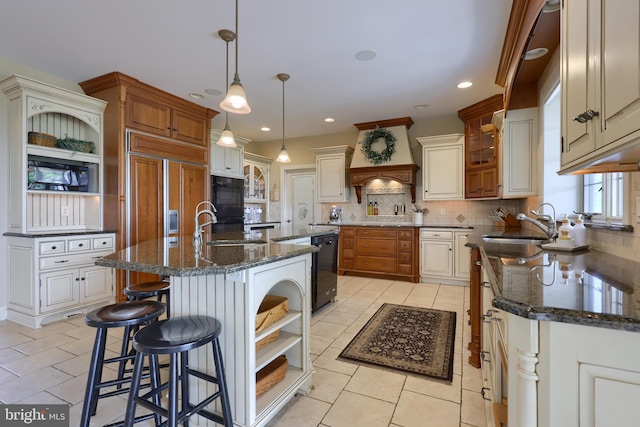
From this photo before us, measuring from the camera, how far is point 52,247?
3.04 metres

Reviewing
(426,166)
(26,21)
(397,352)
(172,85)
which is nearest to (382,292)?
(397,352)

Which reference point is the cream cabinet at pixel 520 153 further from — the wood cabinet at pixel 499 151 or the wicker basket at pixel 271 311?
the wicker basket at pixel 271 311

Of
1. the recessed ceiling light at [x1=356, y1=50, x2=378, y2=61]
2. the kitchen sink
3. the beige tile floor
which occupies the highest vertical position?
the recessed ceiling light at [x1=356, y1=50, x2=378, y2=61]

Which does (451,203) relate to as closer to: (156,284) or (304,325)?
(304,325)

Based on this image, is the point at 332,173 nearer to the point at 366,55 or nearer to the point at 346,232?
the point at 346,232

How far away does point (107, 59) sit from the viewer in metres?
3.11

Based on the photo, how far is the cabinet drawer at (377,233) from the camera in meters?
4.88

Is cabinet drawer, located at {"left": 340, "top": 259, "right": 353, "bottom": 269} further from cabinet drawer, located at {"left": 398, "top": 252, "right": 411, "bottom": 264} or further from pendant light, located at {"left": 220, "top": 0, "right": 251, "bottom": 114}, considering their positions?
pendant light, located at {"left": 220, "top": 0, "right": 251, "bottom": 114}

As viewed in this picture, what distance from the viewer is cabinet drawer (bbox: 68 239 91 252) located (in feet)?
10.5

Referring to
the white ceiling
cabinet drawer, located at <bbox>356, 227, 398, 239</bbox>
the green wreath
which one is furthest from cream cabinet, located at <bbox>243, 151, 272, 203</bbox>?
cabinet drawer, located at <bbox>356, 227, 398, 239</bbox>

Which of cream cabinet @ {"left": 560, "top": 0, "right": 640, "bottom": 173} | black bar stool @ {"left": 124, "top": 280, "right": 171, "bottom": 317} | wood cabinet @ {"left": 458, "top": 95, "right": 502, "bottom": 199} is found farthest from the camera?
wood cabinet @ {"left": 458, "top": 95, "right": 502, "bottom": 199}

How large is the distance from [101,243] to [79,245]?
20 centimetres

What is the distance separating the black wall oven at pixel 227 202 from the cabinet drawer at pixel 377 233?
82.7 inches

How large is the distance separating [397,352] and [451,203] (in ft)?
11.1
